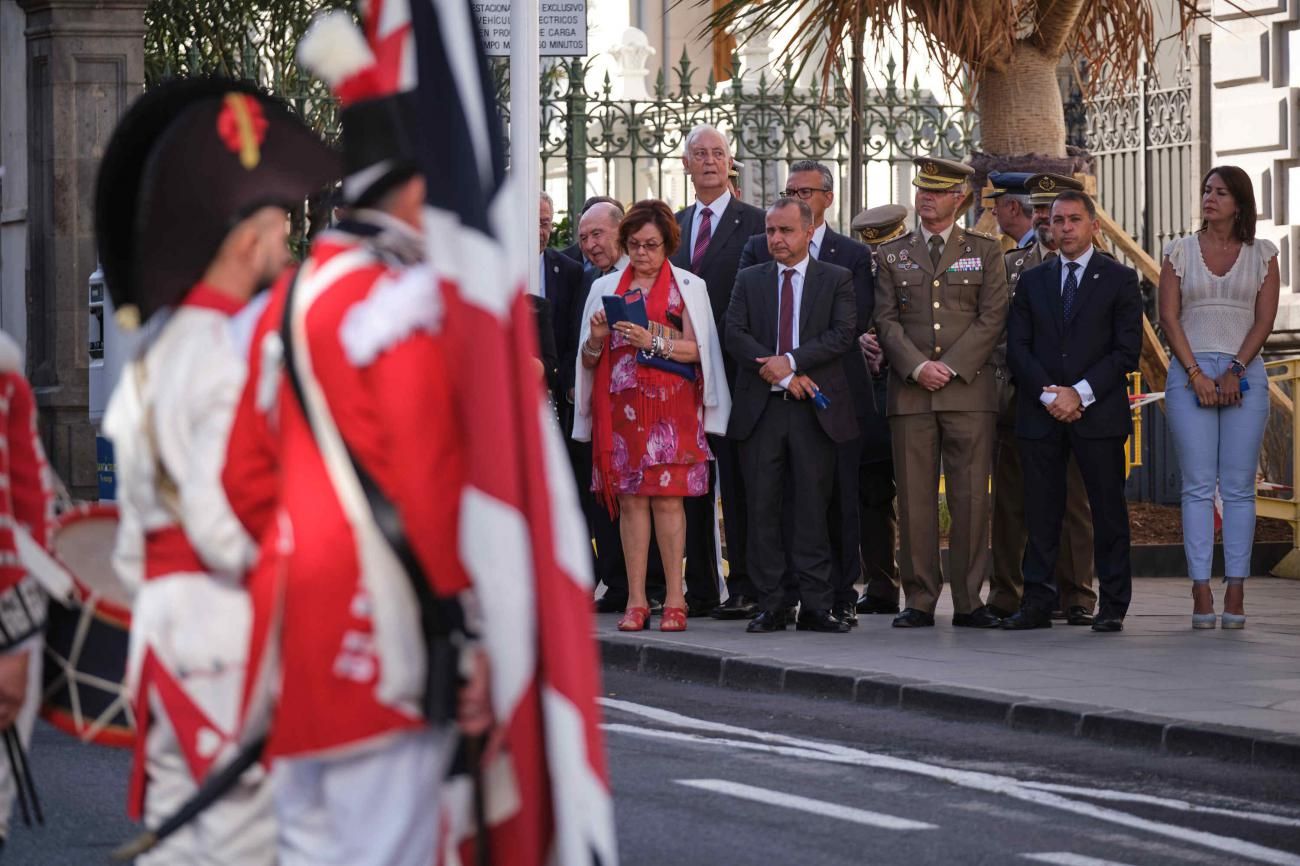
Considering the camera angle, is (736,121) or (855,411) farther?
(736,121)

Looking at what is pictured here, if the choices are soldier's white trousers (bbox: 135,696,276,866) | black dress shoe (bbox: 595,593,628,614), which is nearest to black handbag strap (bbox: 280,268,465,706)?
soldier's white trousers (bbox: 135,696,276,866)

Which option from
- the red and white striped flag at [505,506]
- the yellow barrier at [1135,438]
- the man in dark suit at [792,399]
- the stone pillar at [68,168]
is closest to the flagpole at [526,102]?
the man in dark suit at [792,399]

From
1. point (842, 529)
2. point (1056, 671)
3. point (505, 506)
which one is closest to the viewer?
point (505, 506)

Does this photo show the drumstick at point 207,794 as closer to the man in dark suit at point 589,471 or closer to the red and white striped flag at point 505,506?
the red and white striped flag at point 505,506

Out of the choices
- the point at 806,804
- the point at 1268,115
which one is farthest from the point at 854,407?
the point at 1268,115

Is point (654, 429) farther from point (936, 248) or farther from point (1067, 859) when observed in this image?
point (1067, 859)

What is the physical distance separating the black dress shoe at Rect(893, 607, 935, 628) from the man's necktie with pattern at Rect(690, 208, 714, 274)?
221cm

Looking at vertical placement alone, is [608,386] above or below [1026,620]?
above

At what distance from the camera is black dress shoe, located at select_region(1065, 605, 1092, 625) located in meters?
12.6

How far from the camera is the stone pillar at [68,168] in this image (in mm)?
17828

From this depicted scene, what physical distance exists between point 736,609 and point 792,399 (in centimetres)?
142

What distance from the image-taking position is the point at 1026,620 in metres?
12.3

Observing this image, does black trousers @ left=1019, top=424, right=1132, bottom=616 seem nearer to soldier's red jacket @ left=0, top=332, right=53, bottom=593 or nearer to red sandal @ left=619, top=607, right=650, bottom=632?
red sandal @ left=619, top=607, right=650, bottom=632

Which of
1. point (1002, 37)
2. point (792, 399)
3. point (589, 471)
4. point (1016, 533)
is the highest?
point (1002, 37)
